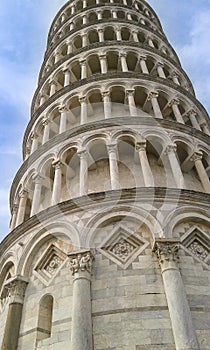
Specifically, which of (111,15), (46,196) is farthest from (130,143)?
(111,15)

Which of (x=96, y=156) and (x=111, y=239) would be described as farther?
(x=96, y=156)

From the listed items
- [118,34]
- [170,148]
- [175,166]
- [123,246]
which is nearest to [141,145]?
[170,148]

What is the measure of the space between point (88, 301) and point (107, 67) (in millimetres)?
13909

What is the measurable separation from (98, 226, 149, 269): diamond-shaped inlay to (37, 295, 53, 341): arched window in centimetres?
185

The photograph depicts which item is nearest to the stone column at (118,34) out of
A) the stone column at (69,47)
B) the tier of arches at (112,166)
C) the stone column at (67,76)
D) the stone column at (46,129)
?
the stone column at (69,47)

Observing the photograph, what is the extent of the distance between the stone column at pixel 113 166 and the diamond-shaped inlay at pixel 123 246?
1591 mm

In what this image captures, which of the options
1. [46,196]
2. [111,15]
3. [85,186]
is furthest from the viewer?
[111,15]

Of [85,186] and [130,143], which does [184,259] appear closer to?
[85,186]

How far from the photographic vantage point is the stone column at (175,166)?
1171 cm

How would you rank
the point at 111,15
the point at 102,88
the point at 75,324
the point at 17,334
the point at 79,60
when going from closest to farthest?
the point at 75,324 < the point at 17,334 < the point at 102,88 < the point at 79,60 < the point at 111,15

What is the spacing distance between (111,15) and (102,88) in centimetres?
1003

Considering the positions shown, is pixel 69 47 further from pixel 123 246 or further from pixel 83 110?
pixel 123 246

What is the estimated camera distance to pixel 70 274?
9453 mm

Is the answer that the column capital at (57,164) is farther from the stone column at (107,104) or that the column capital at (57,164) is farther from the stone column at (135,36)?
the stone column at (135,36)
